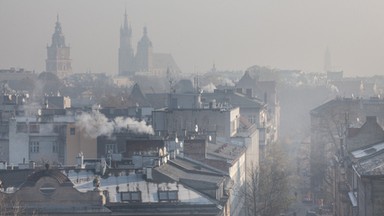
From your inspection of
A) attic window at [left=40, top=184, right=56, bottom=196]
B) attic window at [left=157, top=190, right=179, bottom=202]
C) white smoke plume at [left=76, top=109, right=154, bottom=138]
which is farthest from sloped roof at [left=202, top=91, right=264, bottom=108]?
attic window at [left=40, top=184, right=56, bottom=196]

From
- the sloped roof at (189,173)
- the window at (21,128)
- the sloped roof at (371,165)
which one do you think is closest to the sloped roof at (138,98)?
the window at (21,128)

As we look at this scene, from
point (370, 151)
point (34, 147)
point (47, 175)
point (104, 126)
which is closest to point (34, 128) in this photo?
point (34, 147)

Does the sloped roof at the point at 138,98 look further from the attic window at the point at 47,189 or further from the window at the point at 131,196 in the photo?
the attic window at the point at 47,189

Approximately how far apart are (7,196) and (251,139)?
4572cm

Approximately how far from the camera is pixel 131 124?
69.1 m

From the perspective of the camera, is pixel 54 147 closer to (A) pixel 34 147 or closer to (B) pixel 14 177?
(A) pixel 34 147

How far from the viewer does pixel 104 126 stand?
7000cm

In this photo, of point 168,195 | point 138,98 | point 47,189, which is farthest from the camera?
point 138,98

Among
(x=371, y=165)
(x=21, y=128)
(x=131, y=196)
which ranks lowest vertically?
(x=131, y=196)

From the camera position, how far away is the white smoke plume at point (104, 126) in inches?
2709

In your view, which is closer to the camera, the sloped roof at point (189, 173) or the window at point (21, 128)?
the sloped roof at point (189, 173)

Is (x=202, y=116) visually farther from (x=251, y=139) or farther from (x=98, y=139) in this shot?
(x=98, y=139)

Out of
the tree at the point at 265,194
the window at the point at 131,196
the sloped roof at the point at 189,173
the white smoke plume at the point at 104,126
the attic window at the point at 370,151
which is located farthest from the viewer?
the white smoke plume at the point at 104,126

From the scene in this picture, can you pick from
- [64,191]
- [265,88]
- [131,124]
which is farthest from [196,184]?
[265,88]
